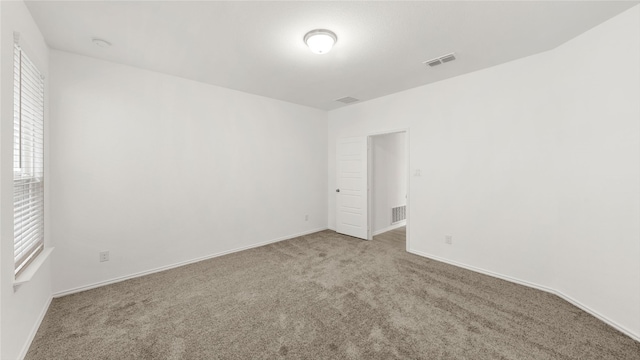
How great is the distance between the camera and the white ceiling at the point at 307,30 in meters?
1.99

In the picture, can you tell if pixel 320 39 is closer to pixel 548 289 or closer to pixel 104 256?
pixel 104 256

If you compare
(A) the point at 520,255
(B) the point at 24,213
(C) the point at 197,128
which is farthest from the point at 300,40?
(A) the point at 520,255

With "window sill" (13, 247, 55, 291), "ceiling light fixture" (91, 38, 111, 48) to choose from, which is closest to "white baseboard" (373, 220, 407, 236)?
"window sill" (13, 247, 55, 291)

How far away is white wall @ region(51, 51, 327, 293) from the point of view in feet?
8.82

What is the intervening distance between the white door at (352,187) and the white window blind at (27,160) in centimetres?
436

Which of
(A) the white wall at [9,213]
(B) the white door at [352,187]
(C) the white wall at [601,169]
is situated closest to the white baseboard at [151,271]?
(A) the white wall at [9,213]

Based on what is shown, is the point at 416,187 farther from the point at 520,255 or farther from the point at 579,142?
the point at 579,142

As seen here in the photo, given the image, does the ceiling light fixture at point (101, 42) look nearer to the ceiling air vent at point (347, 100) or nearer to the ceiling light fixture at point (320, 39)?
the ceiling light fixture at point (320, 39)

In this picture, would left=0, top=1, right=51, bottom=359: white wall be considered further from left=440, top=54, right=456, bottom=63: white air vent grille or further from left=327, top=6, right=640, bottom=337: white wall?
left=327, top=6, right=640, bottom=337: white wall

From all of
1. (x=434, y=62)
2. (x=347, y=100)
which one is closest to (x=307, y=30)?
(x=434, y=62)

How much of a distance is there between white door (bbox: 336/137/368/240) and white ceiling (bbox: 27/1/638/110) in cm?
183

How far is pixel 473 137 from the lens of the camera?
10.9 feet

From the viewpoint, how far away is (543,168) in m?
2.79

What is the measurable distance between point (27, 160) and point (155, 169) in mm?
1208
